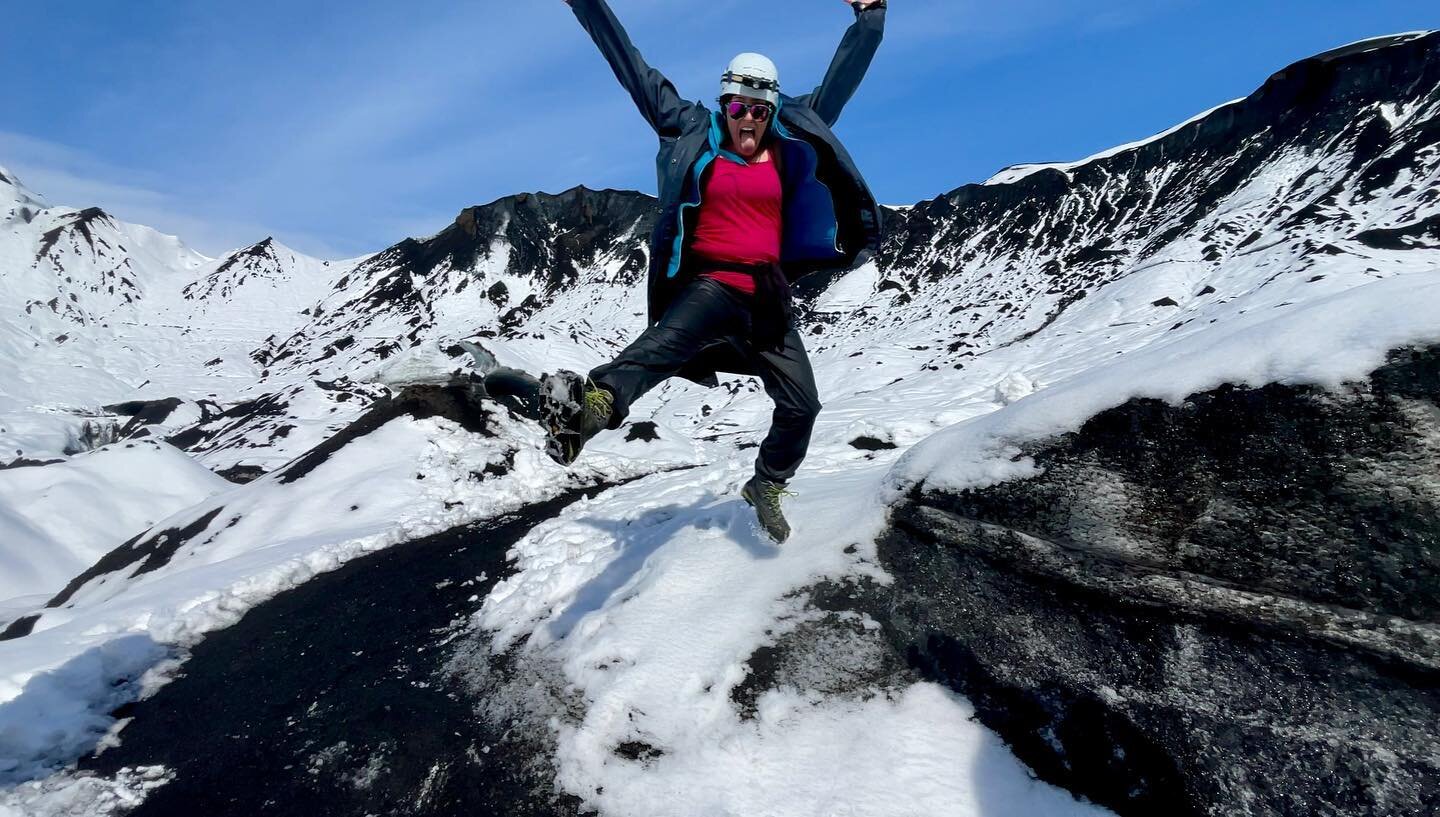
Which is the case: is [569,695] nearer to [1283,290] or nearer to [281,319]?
[1283,290]

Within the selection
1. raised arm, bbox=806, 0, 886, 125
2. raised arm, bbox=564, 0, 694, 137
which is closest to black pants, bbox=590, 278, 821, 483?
raised arm, bbox=564, 0, 694, 137

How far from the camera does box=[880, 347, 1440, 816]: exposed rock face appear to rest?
8.04 feet

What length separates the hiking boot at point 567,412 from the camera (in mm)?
3537

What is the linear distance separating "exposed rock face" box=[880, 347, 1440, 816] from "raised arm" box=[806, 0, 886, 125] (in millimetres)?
2442

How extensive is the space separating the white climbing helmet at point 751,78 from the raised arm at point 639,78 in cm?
30

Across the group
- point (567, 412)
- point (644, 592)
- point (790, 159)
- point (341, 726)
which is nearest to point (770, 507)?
point (644, 592)

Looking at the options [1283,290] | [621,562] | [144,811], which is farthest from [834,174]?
[1283,290]

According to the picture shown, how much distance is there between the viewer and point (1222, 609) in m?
2.88

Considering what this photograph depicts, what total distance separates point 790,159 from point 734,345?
1153 millimetres

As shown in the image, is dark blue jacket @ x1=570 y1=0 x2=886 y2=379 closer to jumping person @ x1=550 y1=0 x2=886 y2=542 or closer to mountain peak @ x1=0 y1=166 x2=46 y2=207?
jumping person @ x1=550 y1=0 x2=886 y2=542

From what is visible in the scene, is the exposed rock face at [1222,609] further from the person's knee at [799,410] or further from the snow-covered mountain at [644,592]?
the person's knee at [799,410]

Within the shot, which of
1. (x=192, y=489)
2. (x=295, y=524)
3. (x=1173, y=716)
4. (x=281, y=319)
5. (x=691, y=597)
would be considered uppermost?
(x=281, y=319)

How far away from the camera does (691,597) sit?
4.14 meters

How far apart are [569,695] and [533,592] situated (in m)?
1.44
